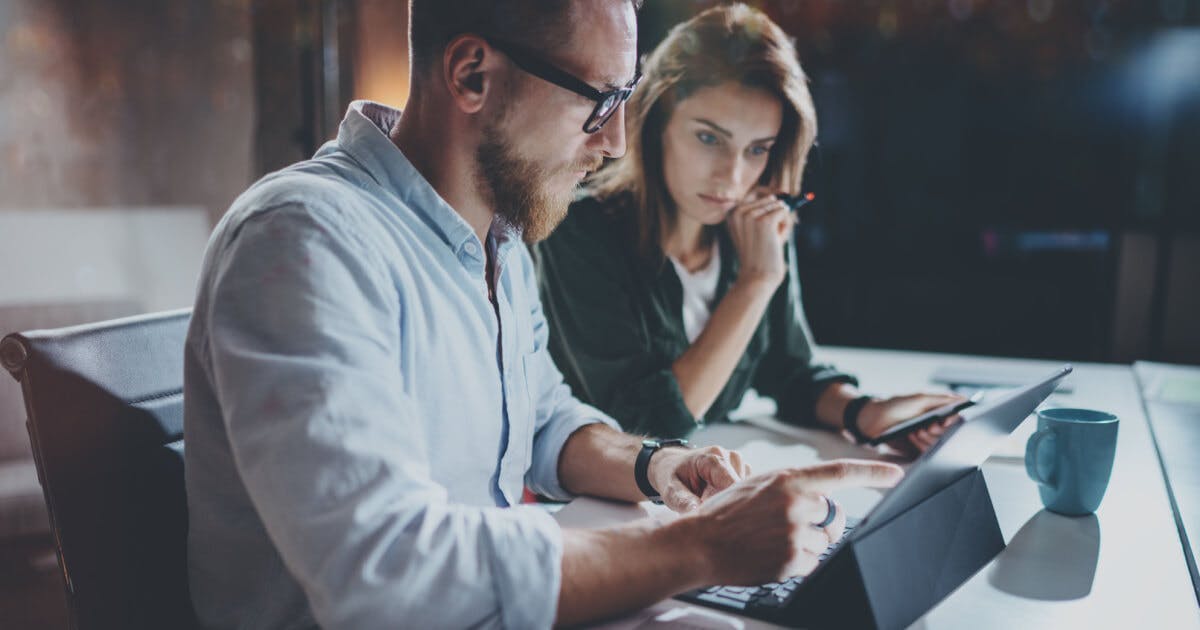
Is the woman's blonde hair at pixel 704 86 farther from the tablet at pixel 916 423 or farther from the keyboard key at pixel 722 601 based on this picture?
the keyboard key at pixel 722 601

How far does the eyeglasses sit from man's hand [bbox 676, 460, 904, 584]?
17.4 inches

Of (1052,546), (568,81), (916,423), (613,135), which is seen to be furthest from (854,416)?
(568,81)

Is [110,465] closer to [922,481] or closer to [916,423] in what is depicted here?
[922,481]

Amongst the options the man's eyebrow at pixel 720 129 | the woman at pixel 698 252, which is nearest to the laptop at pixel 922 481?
the woman at pixel 698 252

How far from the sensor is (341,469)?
0.63 meters

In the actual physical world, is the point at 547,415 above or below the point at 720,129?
below

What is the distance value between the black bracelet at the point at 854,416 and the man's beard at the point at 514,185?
0.63 m

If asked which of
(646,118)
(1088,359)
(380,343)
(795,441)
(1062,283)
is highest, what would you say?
(646,118)

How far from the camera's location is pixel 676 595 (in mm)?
780

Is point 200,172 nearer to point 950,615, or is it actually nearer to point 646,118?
point 646,118

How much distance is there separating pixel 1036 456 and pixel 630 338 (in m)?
0.69

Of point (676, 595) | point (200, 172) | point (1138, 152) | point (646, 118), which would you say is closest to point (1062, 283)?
point (1138, 152)

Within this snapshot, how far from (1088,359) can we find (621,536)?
180 inches

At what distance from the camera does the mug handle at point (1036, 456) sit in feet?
3.31
